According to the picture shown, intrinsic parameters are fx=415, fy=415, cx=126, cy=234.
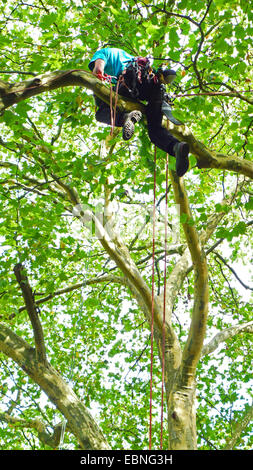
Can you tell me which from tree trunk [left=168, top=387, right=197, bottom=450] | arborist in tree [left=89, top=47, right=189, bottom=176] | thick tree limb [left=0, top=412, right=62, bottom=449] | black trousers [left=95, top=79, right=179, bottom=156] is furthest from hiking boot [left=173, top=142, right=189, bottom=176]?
thick tree limb [left=0, top=412, right=62, bottom=449]

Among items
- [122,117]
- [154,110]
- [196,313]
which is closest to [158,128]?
[154,110]

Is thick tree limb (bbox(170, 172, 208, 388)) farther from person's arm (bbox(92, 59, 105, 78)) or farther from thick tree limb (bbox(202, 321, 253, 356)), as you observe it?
person's arm (bbox(92, 59, 105, 78))

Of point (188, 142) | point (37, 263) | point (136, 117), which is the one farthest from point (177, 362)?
point (136, 117)

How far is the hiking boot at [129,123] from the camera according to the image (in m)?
3.54

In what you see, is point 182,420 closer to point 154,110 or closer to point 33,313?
point 33,313

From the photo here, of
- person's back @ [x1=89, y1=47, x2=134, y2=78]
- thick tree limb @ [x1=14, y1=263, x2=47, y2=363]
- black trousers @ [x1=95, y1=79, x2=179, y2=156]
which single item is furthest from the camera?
Answer: thick tree limb @ [x1=14, y1=263, x2=47, y2=363]

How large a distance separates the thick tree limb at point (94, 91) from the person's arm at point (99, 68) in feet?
0.66

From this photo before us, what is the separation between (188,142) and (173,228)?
463 cm

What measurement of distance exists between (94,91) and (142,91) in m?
0.56

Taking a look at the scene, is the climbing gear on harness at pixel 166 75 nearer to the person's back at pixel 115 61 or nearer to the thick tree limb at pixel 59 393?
the person's back at pixel 115 61

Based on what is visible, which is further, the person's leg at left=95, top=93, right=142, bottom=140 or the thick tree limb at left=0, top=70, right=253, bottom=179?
the person's leg at left=95, top=93, right=142, bottom=140

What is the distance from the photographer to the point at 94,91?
11.5ft

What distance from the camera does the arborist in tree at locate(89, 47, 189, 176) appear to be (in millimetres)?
3658
